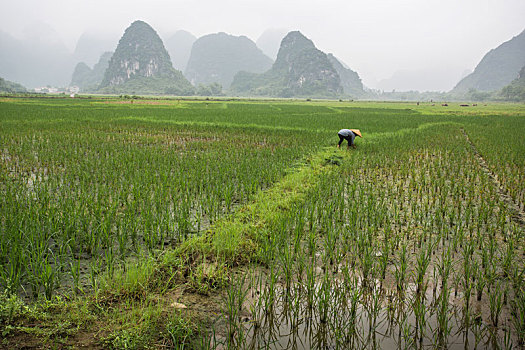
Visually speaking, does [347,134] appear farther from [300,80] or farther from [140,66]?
[140,66]

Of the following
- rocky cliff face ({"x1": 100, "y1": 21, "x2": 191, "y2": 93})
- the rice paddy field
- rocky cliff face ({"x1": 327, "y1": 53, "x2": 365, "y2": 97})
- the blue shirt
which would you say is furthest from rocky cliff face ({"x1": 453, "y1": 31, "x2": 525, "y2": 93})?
the rice paddy field

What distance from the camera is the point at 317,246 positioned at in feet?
11.2

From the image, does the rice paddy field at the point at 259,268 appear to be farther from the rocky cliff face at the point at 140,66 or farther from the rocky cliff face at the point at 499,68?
the rocky cliff face at the point at 499,68

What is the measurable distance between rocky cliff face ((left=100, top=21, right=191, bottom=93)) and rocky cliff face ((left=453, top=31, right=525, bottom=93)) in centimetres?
14900

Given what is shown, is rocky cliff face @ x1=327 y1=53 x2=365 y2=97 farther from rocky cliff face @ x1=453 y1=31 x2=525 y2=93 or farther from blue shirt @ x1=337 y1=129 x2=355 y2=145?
blue shirt @ x1=337 y1=129 x2=355 y2=145

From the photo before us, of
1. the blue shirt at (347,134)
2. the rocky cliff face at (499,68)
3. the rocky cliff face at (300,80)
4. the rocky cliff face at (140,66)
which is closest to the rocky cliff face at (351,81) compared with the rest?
the rocky cliff face at (300,80)

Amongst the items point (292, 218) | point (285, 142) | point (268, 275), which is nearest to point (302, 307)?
point (268, 275)

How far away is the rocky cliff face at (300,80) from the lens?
5007 inches

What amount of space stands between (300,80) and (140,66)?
66029 millimetres

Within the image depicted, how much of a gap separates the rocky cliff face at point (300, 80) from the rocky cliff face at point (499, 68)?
3279 inches

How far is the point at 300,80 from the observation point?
13125cm

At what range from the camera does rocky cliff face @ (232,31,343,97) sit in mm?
127188

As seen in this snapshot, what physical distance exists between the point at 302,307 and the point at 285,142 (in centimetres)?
849

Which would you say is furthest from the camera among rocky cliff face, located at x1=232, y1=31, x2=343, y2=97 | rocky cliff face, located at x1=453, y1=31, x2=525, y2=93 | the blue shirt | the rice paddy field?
rocky cliff face, located at x1=453, y1=31, x2=525, y2=93
